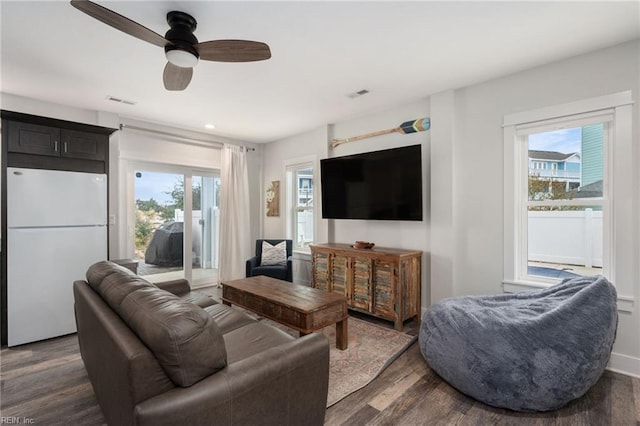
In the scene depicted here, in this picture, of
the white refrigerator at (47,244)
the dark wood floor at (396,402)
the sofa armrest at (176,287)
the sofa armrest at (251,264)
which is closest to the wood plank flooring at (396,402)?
the dark wood floor at (396,402)

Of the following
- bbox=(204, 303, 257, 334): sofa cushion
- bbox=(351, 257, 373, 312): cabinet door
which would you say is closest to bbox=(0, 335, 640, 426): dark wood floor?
bbox=(204, 303, 257, 334): sofa cushion

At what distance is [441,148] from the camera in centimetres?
336

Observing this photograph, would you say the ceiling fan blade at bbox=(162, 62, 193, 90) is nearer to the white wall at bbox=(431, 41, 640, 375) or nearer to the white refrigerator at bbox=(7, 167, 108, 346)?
the white refrigerator at bbox=(7, 167, 108, 346)

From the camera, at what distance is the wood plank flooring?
1856 mm

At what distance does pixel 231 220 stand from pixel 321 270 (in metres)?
1.94

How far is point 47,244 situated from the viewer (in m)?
3.03

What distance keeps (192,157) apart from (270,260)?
6.70 feet

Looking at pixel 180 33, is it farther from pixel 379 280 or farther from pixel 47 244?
pixel 379 280

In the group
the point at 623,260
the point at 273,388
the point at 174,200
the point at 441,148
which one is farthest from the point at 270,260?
the point at 623,260

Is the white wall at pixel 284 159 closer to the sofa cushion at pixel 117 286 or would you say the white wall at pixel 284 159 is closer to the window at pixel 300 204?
the window at pixel 300 204

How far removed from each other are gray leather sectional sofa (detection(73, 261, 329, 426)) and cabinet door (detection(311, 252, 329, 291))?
7.67 feet

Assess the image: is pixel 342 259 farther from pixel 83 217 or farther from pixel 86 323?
pixel 83 217

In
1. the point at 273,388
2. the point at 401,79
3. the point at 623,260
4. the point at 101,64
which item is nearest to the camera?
the point at 273,388

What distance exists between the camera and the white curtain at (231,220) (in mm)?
5020
